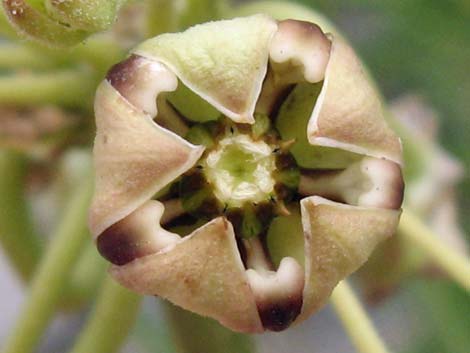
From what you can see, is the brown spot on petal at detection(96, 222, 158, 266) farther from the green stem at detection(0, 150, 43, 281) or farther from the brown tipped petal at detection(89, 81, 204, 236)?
the green stem at detection(0, 150, 43, 281)

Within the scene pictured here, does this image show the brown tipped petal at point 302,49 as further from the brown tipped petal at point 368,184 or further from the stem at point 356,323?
the stem at point 356,323

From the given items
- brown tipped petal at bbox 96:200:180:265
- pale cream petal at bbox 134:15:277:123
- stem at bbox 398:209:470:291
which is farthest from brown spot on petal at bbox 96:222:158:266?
stem at bbox 398:209:470:291

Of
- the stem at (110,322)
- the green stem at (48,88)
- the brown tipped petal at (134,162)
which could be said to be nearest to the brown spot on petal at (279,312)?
the brown tipped petal at (134,162)

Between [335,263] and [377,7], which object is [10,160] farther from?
[377,7]

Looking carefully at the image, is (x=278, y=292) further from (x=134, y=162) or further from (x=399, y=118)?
(x=399, y=118)

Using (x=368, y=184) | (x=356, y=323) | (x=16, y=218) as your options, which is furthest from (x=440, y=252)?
(x=16, y=218)
